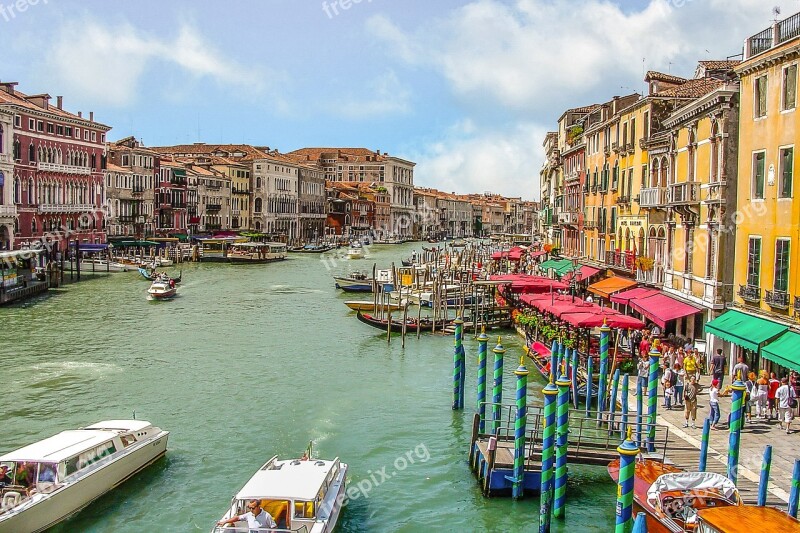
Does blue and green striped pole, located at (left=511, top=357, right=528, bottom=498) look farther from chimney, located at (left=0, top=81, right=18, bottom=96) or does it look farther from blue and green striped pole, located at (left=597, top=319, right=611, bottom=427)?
chimney, located at (left=0, top=81, right=18, bottom=96)

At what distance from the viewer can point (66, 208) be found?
49656 millimetres

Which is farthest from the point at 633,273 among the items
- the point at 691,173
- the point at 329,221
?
the point at 329,221

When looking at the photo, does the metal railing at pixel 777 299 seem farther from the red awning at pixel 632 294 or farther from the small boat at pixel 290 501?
the small boat at pixel 290 501

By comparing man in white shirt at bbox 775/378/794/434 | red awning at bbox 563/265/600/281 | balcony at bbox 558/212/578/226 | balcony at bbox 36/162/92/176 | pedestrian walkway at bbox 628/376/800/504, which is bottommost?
pedestrian walkway at bbox 628/376/800/504

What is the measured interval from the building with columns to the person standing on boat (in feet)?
123

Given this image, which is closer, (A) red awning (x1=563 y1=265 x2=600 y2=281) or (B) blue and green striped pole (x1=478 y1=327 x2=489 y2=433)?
(B) blue and green striped pole (x1=478 y1=327 x2=489 y2=433)

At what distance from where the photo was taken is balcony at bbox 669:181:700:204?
19672 mm

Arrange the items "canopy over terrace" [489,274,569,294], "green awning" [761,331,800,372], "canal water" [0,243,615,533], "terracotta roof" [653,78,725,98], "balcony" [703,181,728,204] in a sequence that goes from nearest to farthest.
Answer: "canal water" [0,243,615,533]
"green awning" [761,331,800,372]
"balcony" [703,181,728,204]
"terracotta roof" [653,78,725,98]
"canopy over terrace" [489,274,569,294]

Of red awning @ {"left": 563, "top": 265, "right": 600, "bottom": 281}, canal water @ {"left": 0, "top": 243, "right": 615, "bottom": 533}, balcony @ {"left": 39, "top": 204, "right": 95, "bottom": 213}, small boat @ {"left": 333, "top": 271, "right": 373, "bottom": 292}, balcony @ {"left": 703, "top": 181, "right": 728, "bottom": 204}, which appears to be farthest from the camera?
balcony @ {"left": 39, "top": 204, "right": 95, "bottom": 213}

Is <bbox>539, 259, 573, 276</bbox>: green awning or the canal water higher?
<bbox>539, 259, 573, 276</bbox>: green awning

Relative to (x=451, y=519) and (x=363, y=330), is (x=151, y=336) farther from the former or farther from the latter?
(x=451, y=519)

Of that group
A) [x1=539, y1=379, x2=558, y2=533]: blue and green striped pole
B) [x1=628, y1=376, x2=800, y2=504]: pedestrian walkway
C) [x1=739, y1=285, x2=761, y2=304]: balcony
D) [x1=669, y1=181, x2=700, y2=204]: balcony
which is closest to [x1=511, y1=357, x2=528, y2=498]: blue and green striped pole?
[x1=539, y1=379, x2=558, y2=533]: blue and green striped pole

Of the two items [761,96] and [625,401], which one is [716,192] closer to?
[761,96]

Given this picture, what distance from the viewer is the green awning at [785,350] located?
13.1 m
